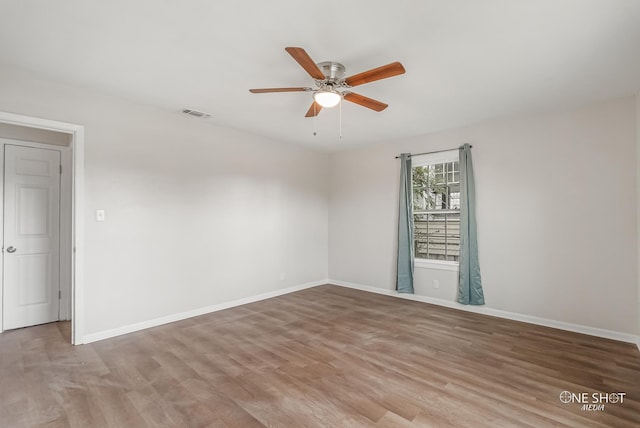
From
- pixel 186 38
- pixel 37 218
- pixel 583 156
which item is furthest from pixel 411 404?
pixel 37 218

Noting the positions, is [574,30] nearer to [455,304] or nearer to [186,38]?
[186,38]

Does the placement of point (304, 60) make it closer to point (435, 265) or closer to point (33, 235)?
point (435, 265)

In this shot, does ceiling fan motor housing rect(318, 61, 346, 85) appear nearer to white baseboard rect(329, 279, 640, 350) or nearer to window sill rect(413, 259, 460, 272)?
window sill rect(413, 259, 460, 272)

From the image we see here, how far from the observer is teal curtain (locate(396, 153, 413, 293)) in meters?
5.00

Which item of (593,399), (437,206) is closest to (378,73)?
(593,399)

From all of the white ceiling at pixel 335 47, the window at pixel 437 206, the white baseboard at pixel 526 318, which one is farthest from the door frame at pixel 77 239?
the window at pixel 437 206

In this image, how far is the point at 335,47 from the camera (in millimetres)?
2383

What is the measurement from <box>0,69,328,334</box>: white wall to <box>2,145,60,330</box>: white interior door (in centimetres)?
116

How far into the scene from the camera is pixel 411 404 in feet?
7.17

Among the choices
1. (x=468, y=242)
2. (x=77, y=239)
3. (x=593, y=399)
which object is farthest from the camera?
(x=468, y=242)

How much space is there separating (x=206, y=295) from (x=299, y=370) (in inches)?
83.8

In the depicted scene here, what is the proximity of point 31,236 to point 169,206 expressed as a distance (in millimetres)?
1678

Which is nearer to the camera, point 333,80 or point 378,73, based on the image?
point 378,73

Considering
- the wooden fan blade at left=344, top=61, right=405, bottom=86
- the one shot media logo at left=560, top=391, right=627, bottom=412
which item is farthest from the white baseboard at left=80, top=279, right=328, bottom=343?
the one shot media logo at left=560, top=391, right=627, bottom=412
